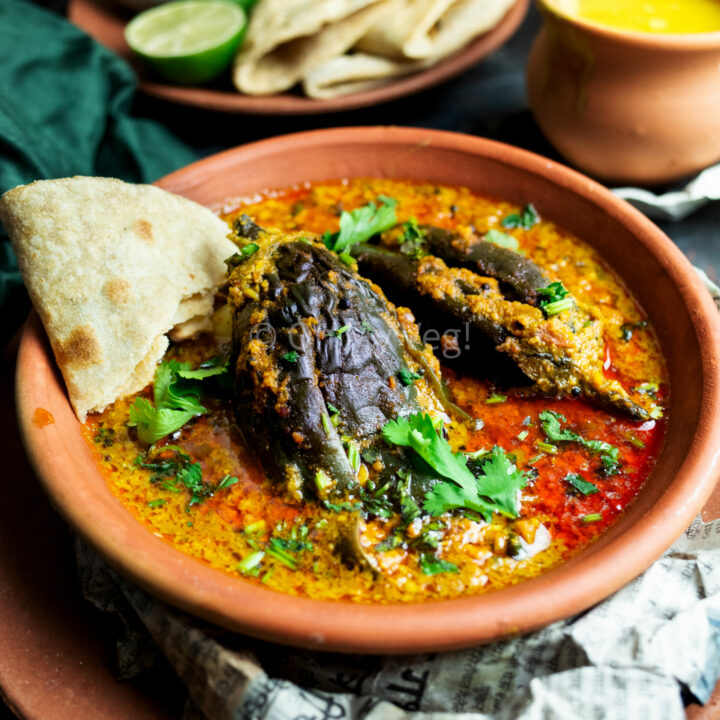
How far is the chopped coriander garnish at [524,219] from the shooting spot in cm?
350

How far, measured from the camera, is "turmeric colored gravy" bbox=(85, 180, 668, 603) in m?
2.36

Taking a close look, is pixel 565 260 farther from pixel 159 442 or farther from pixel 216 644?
pixel 216 644

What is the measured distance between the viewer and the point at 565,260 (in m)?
3.35

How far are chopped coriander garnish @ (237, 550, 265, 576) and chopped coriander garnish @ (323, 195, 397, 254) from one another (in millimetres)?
1375

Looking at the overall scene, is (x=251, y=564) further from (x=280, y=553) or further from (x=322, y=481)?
(x=322, y=481)

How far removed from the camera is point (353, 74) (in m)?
4.33

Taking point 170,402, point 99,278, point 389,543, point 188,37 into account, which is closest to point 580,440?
point 389,543

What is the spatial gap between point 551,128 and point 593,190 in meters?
0.93

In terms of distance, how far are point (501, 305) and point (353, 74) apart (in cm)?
205

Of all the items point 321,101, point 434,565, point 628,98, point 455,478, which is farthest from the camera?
point 321,101

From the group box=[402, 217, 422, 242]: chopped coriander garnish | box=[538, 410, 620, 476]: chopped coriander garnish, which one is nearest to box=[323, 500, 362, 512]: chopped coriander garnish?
box=[538, 410, 620, 476]: chopped coriander garnish

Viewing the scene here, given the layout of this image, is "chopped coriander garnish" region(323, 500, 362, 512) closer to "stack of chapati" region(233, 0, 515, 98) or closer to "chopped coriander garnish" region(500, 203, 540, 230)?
"chopped coriander garnish" region(500, 203, 540, 230)

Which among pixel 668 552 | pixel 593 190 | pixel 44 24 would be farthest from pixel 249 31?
pixel 668 552

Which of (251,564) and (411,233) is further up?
(411,233)
